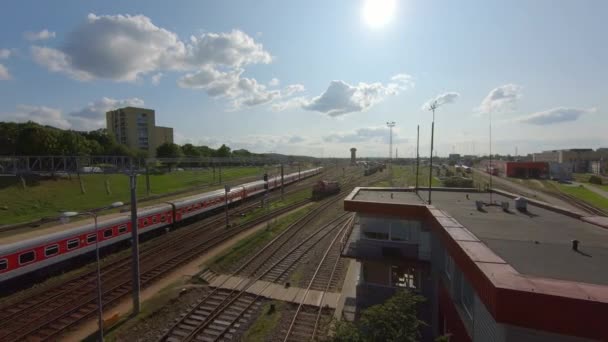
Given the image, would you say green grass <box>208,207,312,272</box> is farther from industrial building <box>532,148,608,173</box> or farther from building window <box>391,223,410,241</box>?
industrial building <box>532,148,608,173</box>

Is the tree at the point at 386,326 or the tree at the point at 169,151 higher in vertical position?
the tree at the point at 169,151

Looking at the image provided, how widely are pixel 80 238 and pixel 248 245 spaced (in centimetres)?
1255

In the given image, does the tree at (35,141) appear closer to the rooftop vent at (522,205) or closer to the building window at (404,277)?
the building window at (404,277)

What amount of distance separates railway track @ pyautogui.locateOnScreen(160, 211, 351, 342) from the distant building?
116m

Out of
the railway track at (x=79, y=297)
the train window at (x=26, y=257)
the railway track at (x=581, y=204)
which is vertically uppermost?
the train window at (x=26, y=257)

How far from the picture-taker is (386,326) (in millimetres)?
9312

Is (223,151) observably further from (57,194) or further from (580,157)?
(580,157)

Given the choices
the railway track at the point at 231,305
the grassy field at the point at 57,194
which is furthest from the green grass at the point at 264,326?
the grassy field at the point at 57,194

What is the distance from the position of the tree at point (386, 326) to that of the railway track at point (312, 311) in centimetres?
601

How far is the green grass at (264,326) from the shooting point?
1479cm

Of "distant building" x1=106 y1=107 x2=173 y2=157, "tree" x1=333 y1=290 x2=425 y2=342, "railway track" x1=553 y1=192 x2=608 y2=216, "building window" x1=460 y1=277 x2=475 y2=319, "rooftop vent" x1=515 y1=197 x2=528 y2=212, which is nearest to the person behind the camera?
"tree" x1=333 y1=290 x2=425 y2=342

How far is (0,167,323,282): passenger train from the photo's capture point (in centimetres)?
1772

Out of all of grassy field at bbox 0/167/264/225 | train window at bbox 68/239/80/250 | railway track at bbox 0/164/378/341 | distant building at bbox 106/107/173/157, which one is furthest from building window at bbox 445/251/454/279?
distant building at bbox 106/107/173/157

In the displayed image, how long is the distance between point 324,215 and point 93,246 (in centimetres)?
2542
